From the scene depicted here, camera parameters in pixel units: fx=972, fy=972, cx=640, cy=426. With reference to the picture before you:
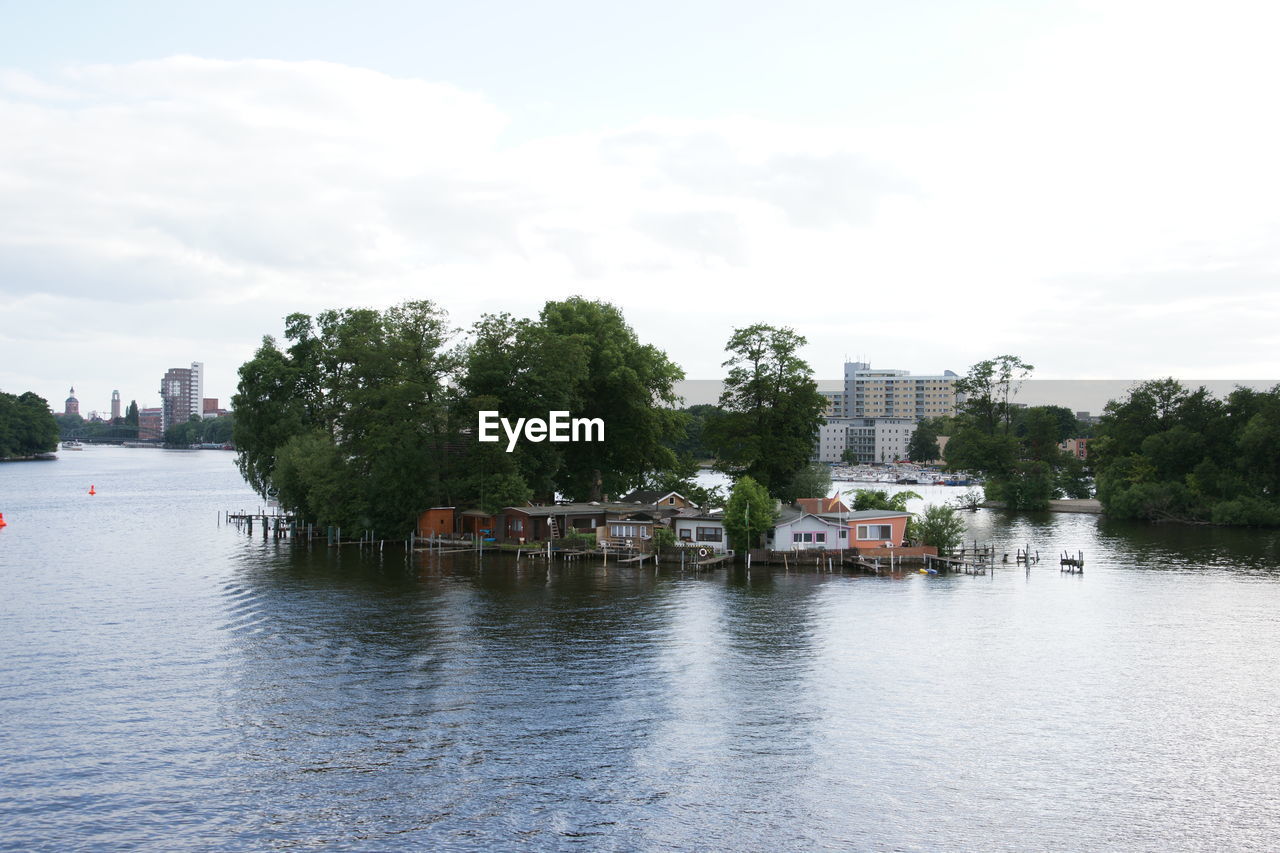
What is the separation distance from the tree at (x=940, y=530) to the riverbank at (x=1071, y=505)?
55.3m

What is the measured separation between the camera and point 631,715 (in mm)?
30828

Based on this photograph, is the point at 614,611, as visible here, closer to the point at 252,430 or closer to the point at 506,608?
the point at 506,608

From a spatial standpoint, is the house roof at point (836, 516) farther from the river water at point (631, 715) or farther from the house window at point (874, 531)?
the river water at point (631, 715)

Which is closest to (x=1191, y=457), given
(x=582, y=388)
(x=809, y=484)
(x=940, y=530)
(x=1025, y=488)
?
(x=1025, y=488)

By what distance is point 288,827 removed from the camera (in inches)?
902

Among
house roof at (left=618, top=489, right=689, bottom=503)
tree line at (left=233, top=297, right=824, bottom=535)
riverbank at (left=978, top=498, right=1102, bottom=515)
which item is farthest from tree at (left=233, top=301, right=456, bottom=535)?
riverbank at (left=978, top=498, right=1102, bottom=515)

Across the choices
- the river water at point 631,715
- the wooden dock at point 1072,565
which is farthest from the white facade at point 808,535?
the wooden dock at point 1072,565

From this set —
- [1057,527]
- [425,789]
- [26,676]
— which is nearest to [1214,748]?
[425,789]

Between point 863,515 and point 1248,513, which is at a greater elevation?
point 863,515

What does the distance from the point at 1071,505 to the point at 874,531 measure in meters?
66.8

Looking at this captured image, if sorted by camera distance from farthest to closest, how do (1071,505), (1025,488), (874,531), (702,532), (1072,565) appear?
(1071,505), (1025,488), (702,532), (874,531), (1072,565)

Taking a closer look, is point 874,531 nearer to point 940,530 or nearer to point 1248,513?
point 940,530

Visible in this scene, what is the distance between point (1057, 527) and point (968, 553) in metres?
34.6

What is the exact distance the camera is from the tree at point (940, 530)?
224ft
